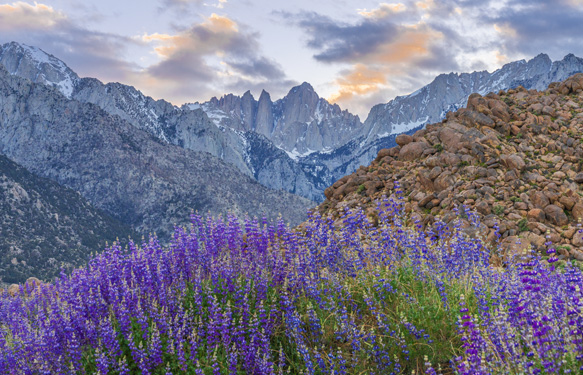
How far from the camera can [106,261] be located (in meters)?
10.6

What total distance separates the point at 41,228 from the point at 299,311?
496 ft

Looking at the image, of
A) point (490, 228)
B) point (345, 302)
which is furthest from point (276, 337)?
point (490, 228)

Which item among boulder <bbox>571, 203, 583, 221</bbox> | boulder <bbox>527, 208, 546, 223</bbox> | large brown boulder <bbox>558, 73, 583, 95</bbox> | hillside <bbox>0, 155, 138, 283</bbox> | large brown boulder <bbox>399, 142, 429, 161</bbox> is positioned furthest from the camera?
hillside <bbox>0, 155, 138, 283</bbox>

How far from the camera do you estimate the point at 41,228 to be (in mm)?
138000

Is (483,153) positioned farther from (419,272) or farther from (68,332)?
(68,332)

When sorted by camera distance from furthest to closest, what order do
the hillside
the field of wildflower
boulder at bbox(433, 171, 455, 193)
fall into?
the hillside, boulder at bbox(433, 171, 455, 193), the field of wildflower

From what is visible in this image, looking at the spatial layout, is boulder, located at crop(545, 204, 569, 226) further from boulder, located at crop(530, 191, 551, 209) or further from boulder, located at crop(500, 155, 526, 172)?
boulder, located at crop(500, 155, 526, 172)

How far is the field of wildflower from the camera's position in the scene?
5.68 meters

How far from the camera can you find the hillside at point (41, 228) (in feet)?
389

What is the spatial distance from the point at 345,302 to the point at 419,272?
1.71 metres

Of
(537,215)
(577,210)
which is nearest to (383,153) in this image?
(537,215)

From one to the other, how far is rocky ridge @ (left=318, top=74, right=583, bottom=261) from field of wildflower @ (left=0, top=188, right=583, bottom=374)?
183 inches

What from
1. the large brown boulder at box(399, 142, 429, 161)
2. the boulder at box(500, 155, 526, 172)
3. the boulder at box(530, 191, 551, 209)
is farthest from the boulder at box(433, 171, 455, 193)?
the large brown boulder at box(399, 142, 429, 161)

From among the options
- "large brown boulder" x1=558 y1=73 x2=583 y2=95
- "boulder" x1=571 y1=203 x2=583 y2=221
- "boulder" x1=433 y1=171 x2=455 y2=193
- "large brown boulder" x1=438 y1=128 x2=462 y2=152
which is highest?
"large brown boulder" x1=558 y1=73 x2=583 y2=95
